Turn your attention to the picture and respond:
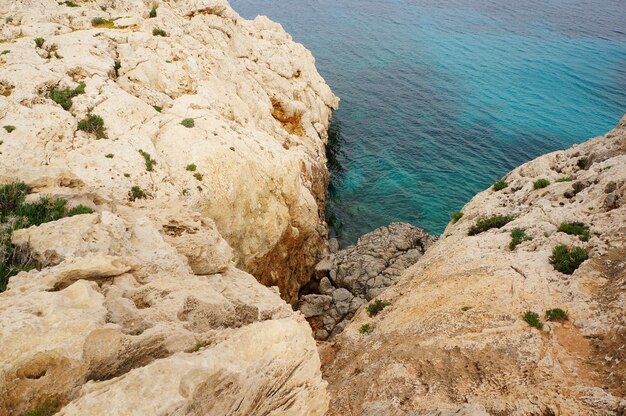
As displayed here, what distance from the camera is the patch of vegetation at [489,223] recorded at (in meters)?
24.7

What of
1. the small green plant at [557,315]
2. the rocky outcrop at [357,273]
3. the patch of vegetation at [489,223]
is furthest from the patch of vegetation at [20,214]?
the patch of vegetation at [489,223]

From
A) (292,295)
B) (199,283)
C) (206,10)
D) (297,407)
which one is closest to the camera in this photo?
(297,407)

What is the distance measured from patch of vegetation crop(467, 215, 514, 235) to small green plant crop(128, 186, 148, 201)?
69.7ft

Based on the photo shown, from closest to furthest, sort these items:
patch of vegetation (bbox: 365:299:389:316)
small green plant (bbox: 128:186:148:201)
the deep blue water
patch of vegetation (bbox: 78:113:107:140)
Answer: small green plant (bbox: 128:186:148:201), patch of vegetation (bbox: 78:113:107:140), patch of vegetation (bbox: 365:299:389:316), the deep blue water

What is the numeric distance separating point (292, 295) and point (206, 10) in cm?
3392

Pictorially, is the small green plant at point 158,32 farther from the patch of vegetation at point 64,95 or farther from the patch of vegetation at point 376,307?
the patch of vegetation at point 376,307

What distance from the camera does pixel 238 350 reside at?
35.5ft

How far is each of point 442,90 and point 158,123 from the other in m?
63.1

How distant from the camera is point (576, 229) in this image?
19891mm

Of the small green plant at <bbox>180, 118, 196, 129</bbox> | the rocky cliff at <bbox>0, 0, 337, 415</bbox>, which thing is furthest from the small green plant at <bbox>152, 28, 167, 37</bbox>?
the small green plant at <bbox>180, 118, 196, 129</bbox>

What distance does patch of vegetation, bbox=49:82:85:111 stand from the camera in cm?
2380

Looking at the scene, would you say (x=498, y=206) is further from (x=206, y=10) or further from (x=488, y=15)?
(x=488, y=15)

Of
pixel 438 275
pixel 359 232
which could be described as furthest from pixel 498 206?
pixel 359 232

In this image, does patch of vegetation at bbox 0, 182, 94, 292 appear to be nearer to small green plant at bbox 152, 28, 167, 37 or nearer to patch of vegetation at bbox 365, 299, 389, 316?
patch of vegetation at bbox 365, 299, 389, 316
